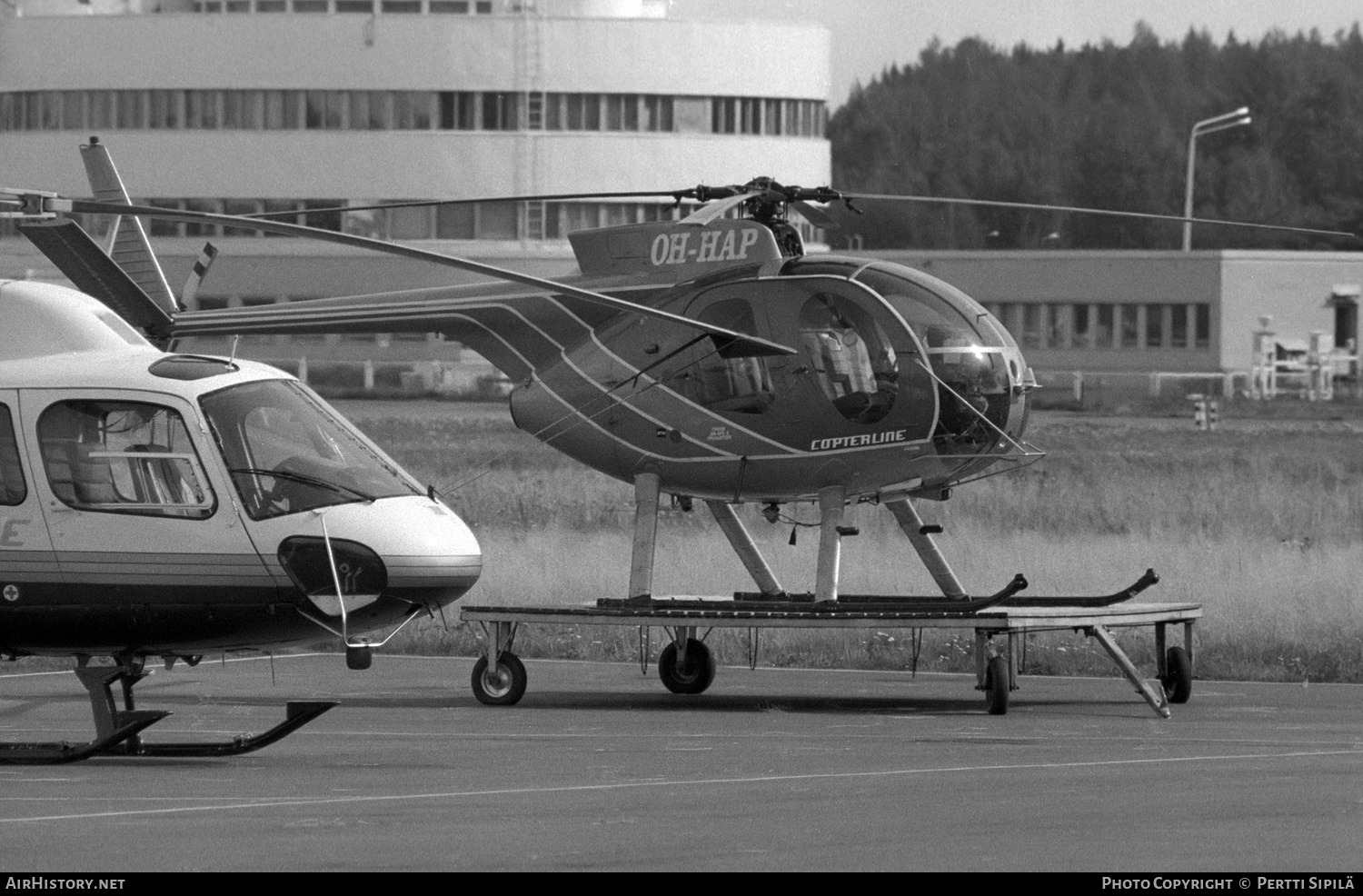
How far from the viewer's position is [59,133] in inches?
2980

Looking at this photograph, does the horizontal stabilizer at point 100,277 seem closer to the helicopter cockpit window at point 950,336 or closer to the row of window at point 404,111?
the helicopter cockpit window at point 950,336

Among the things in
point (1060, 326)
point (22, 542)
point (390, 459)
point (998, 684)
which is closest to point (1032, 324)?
point (1060, 326)

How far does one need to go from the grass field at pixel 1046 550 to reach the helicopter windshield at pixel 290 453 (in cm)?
366

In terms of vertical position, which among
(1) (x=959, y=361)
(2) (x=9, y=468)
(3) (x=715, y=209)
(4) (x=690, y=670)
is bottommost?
(4) (x=690, y=670)

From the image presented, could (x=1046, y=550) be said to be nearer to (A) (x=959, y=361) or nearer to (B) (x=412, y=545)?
(A) (x=959, y=361)

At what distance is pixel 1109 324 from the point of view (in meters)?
83.4

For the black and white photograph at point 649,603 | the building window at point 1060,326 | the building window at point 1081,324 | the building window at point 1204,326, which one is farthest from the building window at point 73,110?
the black and white photograph at point 649,603

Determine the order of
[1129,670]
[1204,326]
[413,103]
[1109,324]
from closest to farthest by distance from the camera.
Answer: [1129,670]
[413,103]
[1204,326]
[1109,324]

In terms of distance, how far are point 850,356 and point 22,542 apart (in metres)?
6.19

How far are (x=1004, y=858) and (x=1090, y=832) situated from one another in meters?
0.84

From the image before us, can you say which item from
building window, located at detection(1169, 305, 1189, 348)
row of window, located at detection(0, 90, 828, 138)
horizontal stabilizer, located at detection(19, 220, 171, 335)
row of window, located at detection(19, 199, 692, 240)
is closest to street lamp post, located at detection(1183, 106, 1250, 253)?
building window, located at detection(1169, 305, 1189, 348)

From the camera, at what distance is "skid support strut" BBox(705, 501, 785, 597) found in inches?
694

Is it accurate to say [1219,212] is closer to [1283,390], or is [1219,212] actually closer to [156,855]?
[1283,390]

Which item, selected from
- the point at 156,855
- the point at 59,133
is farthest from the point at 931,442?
the point at 59,133
